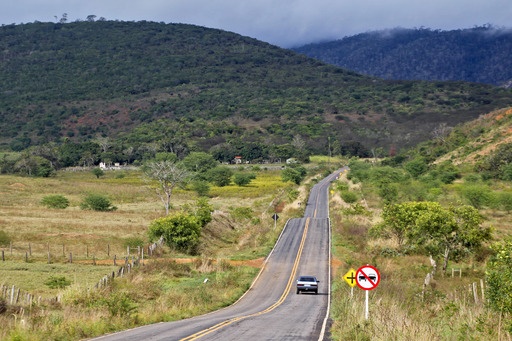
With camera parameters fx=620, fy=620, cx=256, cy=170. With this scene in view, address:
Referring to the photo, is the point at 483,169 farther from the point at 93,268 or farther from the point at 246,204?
the point at 93,268

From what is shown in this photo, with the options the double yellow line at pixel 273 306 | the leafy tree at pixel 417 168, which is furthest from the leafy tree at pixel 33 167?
the double yellow line at pixel 273 306

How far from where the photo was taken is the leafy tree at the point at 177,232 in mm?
62281

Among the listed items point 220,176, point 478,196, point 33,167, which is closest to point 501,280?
point 478,196

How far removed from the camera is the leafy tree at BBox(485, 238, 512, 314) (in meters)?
18.8

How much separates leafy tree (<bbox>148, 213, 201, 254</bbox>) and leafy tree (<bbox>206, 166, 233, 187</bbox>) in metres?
88.5

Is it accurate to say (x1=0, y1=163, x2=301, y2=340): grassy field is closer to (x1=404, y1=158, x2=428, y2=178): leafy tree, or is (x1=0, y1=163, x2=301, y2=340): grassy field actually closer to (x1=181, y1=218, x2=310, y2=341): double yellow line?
(x1=181, y1=218, x2=310, y2=341): double yellow line

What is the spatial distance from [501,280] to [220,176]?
13472cm

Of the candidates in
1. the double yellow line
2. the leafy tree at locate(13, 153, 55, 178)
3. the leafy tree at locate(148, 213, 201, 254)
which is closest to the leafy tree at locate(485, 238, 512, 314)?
the double yellow line

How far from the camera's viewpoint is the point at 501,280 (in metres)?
19.8

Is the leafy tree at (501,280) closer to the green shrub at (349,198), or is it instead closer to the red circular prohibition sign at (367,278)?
the red circular prohibition sign at (367,278)

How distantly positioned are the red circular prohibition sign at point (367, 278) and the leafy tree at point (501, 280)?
12.4 feet

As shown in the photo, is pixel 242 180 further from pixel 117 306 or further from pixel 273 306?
pixel 117 306

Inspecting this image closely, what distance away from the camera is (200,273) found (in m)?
51.8

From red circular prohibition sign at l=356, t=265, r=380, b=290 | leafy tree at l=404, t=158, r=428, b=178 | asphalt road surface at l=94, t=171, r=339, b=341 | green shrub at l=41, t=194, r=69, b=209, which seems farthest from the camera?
leafy tree at l=404, t=158, r=428, b=178
